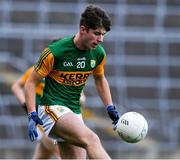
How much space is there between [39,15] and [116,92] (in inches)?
83.5

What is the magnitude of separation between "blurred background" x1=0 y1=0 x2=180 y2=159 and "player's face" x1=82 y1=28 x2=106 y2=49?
676cm

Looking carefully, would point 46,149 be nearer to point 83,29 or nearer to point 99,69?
point 99,69

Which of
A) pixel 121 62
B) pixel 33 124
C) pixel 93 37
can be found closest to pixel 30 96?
pixel 33 124

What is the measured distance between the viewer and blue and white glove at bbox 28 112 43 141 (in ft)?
21.2

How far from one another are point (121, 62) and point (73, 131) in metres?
8.02

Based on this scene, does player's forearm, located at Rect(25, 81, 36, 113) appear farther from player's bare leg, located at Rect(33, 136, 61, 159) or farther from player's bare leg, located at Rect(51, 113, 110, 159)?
player's bare leg, located at Rect(33, 136, 61, 159)

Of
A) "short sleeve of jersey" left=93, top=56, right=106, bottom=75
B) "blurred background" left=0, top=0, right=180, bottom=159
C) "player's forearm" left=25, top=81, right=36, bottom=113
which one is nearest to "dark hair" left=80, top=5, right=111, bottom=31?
"short sleeve of jersey" left=93, top=56, right=106, bottom=75

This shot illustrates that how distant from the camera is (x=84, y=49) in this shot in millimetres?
6684

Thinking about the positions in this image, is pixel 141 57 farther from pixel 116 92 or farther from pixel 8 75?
pixel 8 75

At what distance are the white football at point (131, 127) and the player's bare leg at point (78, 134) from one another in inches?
13.7

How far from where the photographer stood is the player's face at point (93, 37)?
20.9 feet

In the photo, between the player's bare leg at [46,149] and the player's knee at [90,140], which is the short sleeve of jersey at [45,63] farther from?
the player's bare leg at [46,149]

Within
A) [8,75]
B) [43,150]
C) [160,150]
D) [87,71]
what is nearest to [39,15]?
[8,75]

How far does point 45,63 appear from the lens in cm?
654
